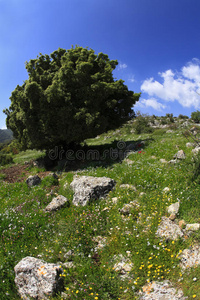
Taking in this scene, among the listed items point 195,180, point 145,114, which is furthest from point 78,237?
point 145,114

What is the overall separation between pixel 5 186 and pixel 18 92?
8360 mm

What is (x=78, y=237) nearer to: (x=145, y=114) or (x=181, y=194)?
(x=181, y=194)

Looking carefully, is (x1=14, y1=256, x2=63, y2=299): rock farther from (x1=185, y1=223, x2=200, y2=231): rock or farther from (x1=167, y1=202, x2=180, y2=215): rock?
(x1=167, y1=202, x2=180, y2=215): rock

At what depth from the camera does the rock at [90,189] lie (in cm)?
717

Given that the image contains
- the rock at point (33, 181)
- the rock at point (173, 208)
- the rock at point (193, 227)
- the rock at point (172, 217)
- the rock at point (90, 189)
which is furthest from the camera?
the rock at point (33, 181)

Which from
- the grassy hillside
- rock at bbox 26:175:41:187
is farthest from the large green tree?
the grassy hillside

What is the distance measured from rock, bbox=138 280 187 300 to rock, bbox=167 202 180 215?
2092 mm

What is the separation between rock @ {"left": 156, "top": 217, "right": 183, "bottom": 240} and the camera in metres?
4.54

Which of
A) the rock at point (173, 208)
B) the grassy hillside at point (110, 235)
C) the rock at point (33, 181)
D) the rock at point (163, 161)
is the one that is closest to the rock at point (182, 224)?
the grassy hillside at point (110, 235)

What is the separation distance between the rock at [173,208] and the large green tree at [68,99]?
839 cm

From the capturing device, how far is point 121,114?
15641mm

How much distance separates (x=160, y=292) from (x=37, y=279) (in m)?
2.69

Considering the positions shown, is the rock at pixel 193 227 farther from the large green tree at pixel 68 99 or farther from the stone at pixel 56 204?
the large green tree at pixel 68 99

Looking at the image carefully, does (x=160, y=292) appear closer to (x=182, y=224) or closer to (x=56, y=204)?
(x=182, y=224)
